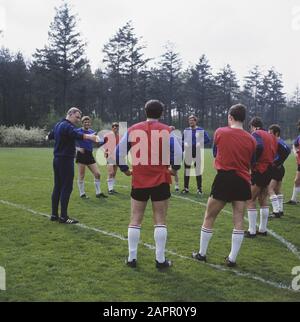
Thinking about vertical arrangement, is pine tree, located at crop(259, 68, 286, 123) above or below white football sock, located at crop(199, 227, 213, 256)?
above

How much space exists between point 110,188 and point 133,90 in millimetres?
60842

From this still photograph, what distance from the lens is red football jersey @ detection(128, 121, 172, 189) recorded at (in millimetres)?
6223

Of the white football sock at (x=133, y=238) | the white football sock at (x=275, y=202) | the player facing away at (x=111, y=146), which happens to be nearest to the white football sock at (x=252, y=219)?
the white football sock at (x=275, y=202)

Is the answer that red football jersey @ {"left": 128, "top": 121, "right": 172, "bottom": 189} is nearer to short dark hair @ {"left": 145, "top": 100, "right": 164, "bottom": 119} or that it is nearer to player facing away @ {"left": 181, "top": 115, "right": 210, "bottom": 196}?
short dark hair @ {"left": 145, "top": 100, "right": 164, "bottom": 119}

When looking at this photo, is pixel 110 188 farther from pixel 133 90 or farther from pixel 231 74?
pixel 231 74

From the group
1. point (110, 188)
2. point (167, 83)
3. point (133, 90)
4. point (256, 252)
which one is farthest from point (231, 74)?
point (256, 252)

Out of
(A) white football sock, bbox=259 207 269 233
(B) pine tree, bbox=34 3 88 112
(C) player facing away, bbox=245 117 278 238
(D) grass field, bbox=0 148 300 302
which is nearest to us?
(D) grass field, bbox=0 148 300 302

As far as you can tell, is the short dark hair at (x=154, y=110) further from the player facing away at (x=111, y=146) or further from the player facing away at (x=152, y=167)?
the player facing away at (x=111, y=146)

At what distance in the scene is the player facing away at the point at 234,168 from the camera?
6262mm

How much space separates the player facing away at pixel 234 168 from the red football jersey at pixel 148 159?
2.47ft

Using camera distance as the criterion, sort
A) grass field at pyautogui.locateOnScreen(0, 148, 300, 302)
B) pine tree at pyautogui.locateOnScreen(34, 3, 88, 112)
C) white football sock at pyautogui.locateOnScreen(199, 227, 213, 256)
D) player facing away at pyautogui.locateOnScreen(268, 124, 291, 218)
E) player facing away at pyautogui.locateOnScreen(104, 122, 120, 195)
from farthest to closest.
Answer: pine tree at pyautogui.locateOnScreen(34, 3, 88, 112)
player facing away at pyautogui.locateOnScreen(104, 122, 120, 195)
player facing away at pyautogui.locateOnScreen(268, 124, 291, 218)
white football sock at pyautogui.locateOnScreen(199, 227, 213, 256)
grass field at pyautogui.locateOnScreen(0, 148, 300, 302)

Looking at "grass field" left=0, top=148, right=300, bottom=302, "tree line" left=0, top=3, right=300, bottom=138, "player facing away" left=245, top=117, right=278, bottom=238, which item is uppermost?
"tree line" left=0, top=3, right=300, bottom=138

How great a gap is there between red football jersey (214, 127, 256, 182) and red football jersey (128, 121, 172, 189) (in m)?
0.78

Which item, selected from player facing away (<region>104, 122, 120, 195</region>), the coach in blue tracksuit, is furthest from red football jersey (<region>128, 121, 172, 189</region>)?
player facing away (<region>104, 122, 120, 195</region>)
